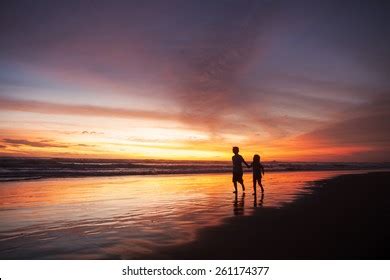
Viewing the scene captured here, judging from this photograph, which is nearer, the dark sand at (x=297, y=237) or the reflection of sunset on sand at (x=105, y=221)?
the dark sand at (x=297, y=237)

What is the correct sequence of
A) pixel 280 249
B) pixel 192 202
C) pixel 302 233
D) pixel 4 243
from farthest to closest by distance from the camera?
1. pixel 192 202
2. pixel 302 233
3. pixel 4 243
4. pixel 280 249

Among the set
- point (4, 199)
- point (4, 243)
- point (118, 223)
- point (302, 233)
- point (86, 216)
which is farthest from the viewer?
point (4, 199)

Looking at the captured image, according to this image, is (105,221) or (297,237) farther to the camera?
(105,221)

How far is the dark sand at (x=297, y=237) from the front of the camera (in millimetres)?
5875

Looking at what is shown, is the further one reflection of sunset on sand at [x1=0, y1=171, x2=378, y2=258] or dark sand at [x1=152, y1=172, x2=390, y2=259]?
reflection of sunset on sand at [x1=0, y1=171, x2=378, y2=258]

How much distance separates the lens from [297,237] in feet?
22.3

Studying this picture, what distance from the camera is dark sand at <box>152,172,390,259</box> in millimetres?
5875

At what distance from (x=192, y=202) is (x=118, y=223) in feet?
13.8
